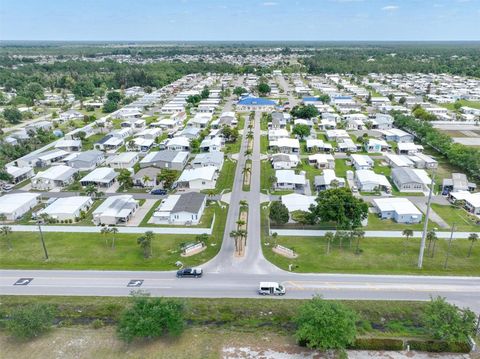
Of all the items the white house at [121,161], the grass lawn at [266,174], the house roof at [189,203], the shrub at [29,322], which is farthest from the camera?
the white house at [121,161]

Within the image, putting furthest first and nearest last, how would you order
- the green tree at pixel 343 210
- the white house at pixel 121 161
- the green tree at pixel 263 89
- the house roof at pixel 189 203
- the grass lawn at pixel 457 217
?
the green tree at pixel 263 89 → the white house at pixel 121 161 → the house roof at pixel 189 203 → the grass lawn at pixel 457 217 → the green tree at pixel 343 210

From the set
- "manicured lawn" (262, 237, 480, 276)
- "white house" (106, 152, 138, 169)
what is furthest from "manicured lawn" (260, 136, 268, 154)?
"manicured lawn" (262, 237, 480, 276)

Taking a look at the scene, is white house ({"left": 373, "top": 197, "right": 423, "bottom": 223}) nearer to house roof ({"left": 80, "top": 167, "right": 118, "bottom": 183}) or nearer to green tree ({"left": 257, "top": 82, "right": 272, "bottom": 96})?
house roof ({"left": 80, "top": 167, "right": 118, "bottom": 183})

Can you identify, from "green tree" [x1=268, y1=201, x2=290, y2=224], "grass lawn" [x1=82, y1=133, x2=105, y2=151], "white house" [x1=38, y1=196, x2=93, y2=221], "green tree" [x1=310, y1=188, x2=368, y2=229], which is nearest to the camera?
"green tree" [x1=310, y1=188, x2=368, y2=229]

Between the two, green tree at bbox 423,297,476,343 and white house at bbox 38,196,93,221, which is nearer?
green tree at bbox 423,297,476,343

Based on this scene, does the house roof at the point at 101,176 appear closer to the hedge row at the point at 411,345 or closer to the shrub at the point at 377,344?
the shrub at the point at 377,344

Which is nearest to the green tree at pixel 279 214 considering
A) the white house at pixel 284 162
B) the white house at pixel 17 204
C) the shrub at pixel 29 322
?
the white house at pixel 284 162

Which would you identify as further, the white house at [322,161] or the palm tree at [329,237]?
the white house at [322,161]

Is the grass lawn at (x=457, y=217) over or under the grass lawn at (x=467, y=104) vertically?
under

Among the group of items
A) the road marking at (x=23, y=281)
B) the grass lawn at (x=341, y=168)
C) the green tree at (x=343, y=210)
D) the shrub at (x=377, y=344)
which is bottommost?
the road marking at (x=23, y=281)
